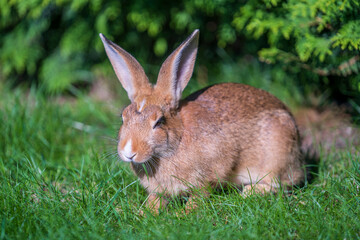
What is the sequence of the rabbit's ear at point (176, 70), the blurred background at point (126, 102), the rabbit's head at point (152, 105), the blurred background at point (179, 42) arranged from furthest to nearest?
the blurred background at point (179, 42) < the rabbit's ear at point (176, 70) < the rabbit's head at point (152, 105) < the blurred background at point (126, 102)

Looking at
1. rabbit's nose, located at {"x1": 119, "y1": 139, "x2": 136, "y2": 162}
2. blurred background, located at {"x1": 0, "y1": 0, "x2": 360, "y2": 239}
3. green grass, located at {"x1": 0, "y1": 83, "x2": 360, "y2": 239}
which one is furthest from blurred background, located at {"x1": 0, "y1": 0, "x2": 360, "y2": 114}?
rabbit's nose, located at {"x1": 119, "y1": 139, "x2": 136, "y2": 162}

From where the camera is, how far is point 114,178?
11.8ft

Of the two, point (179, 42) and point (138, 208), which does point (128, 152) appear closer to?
point (138, 208)

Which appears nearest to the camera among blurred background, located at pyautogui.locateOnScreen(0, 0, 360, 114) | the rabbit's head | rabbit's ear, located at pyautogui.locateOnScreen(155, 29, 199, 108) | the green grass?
the green grass

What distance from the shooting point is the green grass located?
8.90ft

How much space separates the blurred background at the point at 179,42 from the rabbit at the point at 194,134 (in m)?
1.07

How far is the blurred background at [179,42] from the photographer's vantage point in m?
4.55

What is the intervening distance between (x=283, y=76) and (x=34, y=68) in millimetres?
3697

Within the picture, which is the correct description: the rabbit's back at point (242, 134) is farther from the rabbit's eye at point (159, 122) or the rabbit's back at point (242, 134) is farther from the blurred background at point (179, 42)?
the blurred background at point (179, 42)

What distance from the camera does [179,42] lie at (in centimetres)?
593

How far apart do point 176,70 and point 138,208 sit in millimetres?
1171

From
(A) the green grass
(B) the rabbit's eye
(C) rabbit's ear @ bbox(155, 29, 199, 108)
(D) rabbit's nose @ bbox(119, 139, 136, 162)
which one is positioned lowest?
(A) the green grass

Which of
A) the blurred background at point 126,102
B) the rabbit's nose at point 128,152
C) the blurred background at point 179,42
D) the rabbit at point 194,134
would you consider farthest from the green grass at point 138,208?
the blurred background at point 179,42

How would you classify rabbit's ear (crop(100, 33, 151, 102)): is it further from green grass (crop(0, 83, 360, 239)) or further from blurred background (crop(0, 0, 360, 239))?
green grass (crop(0, 83, 360, 239))
